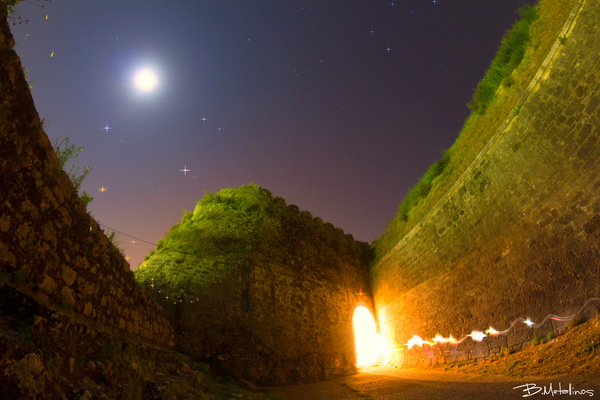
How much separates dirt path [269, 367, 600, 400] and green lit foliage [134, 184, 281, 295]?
3262 mm

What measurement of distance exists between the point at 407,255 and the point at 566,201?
5.35 m

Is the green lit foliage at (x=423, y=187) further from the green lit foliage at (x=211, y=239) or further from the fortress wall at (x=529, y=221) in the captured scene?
the green lit foliage at (x=211, y=239)

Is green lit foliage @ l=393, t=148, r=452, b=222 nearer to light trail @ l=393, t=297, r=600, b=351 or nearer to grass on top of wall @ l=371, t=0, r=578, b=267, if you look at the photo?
grass on top of wall @ l=371, t=0, r=578, b=267

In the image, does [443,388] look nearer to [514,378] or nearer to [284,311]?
[514,378]

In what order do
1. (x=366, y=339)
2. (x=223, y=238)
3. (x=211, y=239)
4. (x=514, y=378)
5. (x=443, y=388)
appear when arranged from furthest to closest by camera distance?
(x=366, y=339) < (x=223, y=238) < (x=211, y=239) < (x=443, y=388) < (x=514, y=378)

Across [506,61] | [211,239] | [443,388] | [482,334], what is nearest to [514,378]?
[443,388]

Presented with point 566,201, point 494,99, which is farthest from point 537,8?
point 566,201

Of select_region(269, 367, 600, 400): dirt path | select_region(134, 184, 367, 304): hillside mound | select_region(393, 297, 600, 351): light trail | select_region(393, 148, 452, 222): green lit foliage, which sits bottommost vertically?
select_region(269, 367, 600, 400): dirt path

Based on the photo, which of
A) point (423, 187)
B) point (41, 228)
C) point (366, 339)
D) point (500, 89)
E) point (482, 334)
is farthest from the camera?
point (366, 339)

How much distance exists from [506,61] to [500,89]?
2.32ft

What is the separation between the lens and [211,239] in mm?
8789

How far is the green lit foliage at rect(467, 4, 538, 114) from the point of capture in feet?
22.5

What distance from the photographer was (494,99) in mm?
7426

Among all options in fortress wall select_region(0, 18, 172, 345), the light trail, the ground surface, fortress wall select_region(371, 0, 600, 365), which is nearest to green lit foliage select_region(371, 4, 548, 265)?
fortress wall select_region(371, 0, 600, 365)
